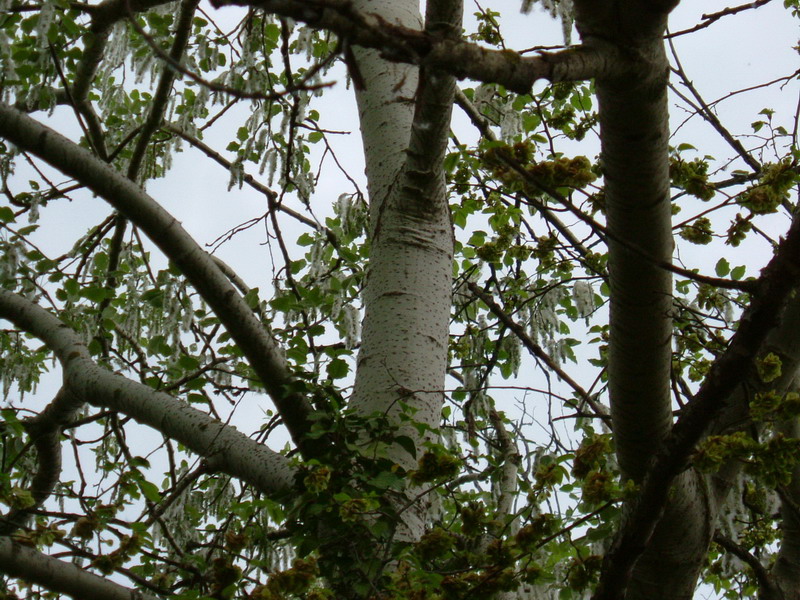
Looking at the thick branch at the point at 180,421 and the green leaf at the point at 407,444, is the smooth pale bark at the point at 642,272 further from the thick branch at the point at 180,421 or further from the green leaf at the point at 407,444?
the thick branch at the point at 180,421

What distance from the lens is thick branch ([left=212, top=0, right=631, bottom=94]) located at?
0.86 m

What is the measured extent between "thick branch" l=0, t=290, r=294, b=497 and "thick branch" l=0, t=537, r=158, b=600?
465 mm

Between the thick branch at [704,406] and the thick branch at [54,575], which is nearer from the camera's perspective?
the thick branch at [704,406]

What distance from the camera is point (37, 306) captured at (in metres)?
3.26

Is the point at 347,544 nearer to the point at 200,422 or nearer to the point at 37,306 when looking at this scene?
the point at 200,422

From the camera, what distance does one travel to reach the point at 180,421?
97.2 inches

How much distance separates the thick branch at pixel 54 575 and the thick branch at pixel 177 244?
2.14 feet

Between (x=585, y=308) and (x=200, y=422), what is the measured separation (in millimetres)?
1816

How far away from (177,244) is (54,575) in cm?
99

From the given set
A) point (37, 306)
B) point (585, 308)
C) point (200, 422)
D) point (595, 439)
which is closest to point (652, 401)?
point (595, 439)

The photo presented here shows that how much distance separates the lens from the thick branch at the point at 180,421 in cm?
232

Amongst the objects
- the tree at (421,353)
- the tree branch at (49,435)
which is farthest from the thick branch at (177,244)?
the tree branch at (49,435)

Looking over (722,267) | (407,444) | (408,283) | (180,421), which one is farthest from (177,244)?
(722,267)

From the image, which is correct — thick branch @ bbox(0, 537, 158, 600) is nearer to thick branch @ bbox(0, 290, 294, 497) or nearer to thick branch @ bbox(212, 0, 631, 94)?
thick branch @ bbox(0, 290, 294, 497)
